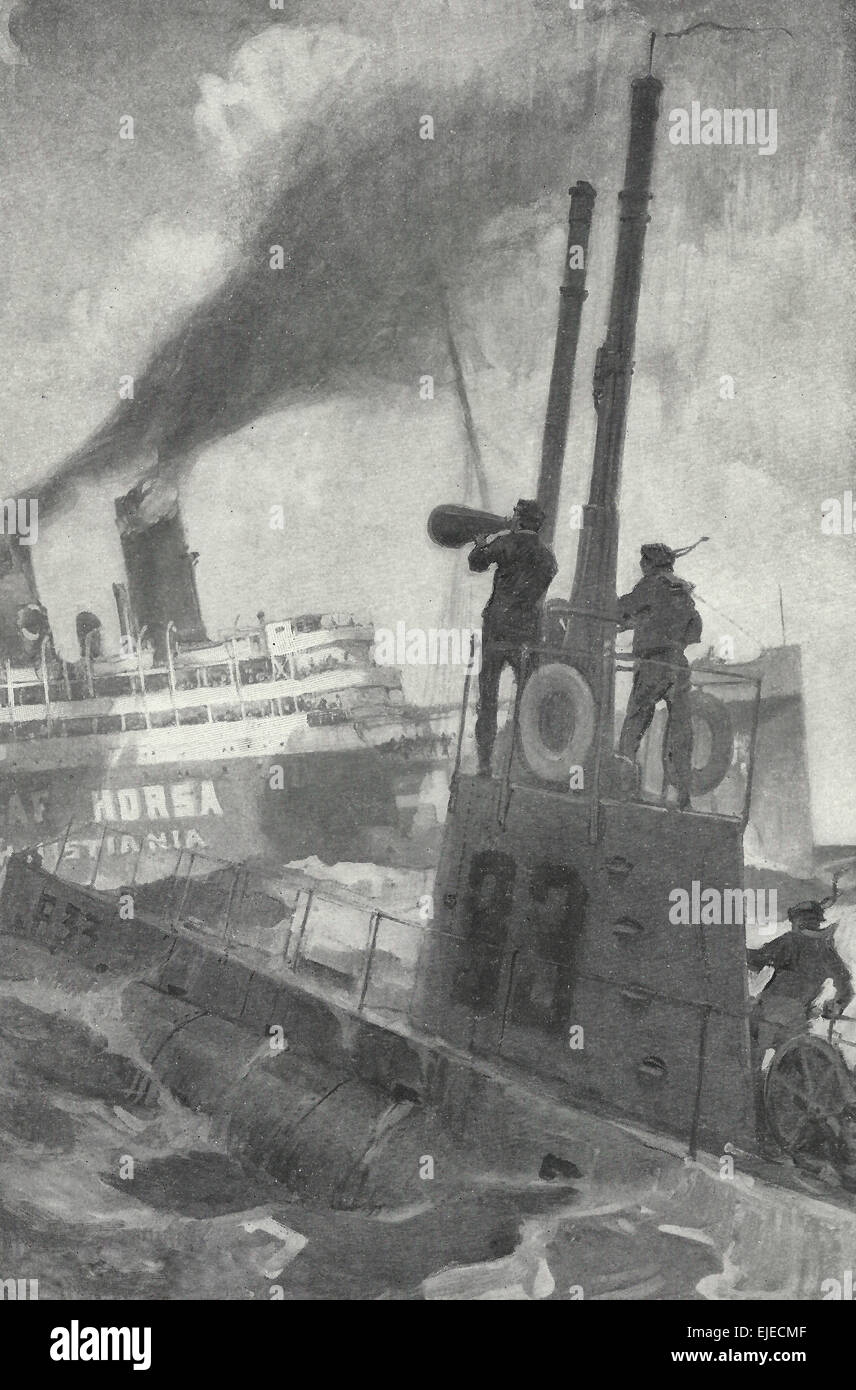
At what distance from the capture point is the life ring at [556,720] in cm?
480

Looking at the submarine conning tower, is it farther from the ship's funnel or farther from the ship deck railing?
the ship's funnel

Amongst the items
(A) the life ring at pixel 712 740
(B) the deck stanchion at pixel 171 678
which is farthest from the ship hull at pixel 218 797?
(A) the life ring at pixel 712 740

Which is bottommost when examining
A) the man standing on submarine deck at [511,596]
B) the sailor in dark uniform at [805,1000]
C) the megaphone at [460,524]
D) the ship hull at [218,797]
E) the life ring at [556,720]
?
the sailor in dark uniform at [805,1000]

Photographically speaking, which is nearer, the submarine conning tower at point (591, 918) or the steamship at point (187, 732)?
the submarine conning tower at point (591, 918)

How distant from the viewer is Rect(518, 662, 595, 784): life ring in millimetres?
4797

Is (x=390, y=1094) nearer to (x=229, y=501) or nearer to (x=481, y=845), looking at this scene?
(x=481, y=845)

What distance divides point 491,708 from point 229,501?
1.86 metres

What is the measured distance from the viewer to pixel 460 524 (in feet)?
17.7

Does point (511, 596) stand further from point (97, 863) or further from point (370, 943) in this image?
point (97, 863)

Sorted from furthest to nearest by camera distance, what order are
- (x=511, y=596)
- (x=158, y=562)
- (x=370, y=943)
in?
1. (x=158, y=562)
2. (x=370, y=943)
3. (x=511, y=596)

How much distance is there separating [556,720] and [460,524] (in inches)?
45.1

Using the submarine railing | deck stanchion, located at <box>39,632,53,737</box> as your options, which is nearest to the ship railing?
the submarine railing

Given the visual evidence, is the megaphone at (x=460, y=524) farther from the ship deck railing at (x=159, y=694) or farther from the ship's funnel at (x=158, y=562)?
the ship's funnel at (x=158, y=562)

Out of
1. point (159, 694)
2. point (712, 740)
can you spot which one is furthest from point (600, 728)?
point (159, 694)
